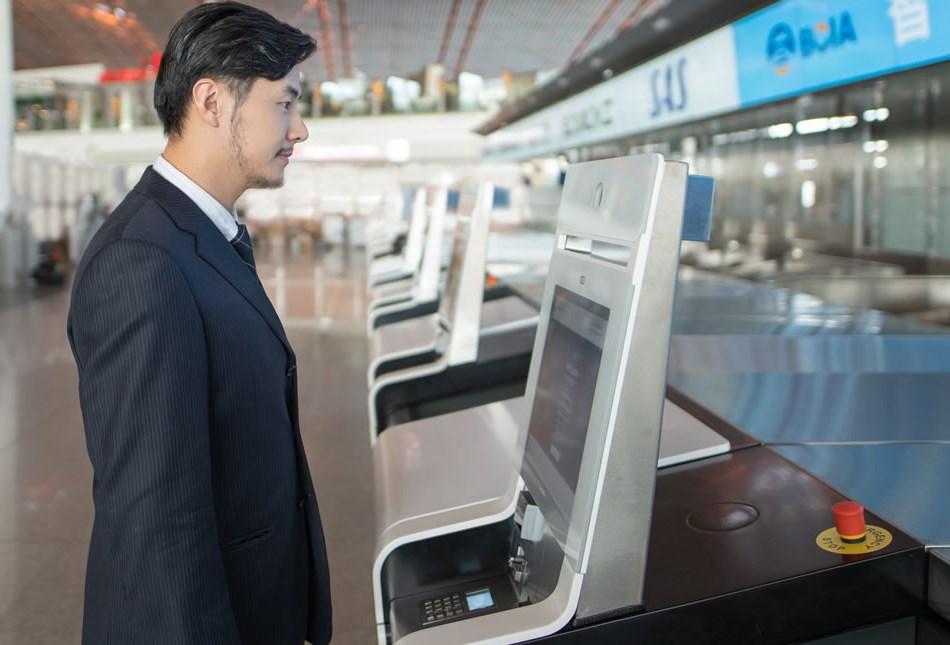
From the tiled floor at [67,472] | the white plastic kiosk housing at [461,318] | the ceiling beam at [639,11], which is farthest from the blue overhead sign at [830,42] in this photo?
the ceiling beam at [639,11]

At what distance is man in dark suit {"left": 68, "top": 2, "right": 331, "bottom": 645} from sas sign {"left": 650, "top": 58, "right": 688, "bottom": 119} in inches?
180

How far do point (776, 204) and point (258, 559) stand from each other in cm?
596

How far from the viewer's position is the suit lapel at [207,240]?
52.9 inches

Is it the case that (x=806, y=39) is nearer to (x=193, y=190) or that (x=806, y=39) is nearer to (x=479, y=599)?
(x=479, y=599)

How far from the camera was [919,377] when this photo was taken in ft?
8.93

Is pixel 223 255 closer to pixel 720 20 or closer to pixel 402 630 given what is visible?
pixel 402 630

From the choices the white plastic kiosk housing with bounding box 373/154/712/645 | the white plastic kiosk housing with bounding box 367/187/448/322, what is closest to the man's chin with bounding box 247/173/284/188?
the white plastic kiosk housing with bounding box 373/154/712/645

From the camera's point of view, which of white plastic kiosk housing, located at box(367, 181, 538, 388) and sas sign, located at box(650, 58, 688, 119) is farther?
sas sign, located at box(650, 58, 688, 119)

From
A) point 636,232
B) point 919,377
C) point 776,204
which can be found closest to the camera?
point 636,232

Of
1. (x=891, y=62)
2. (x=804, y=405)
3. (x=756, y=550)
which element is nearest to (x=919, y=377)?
(x=804, y=405)

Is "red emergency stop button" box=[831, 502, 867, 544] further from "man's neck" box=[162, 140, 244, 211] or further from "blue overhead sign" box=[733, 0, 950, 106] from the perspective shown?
"blue overhead sign" box=[733, 0, 950, 106]

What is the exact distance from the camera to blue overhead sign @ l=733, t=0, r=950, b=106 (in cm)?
308

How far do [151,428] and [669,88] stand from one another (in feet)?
17.5

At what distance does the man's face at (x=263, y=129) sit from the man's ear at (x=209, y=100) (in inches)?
1.0
